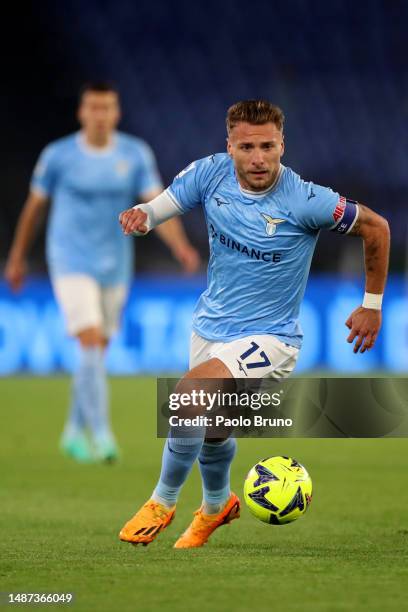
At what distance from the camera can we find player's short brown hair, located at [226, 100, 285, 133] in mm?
5109

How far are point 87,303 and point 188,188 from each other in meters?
3.94

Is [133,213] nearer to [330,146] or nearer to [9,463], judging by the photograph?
[9,463]

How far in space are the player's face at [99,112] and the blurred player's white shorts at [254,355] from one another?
14.0 feet

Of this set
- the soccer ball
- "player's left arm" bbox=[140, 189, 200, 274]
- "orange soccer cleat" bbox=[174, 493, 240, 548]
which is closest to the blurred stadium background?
"player's left arm" bbox=[140, 189, 200, 274]

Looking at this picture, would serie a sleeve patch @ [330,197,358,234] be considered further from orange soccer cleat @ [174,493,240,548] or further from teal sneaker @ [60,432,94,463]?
teal sneaker @ [60,432,94,463]

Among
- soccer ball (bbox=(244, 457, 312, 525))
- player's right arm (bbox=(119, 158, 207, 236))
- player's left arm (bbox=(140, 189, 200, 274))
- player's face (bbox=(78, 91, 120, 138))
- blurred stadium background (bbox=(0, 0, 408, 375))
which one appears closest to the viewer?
soccer ball (bbox=(244, 457, 312, 525))

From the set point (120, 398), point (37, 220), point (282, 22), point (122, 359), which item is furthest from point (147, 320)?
point (282, 22)

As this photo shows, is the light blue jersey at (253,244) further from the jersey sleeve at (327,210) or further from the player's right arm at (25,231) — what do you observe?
the player's right arm at (25,231)

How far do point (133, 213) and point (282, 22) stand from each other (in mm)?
19217

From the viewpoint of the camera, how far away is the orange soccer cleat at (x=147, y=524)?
5.09 meters

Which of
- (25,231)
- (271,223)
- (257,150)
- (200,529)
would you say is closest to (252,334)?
(271,223)

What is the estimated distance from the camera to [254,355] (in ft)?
17.0

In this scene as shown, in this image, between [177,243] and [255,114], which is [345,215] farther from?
[177,243]

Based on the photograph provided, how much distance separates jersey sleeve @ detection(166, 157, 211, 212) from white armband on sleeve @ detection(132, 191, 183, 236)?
0.02 metres
